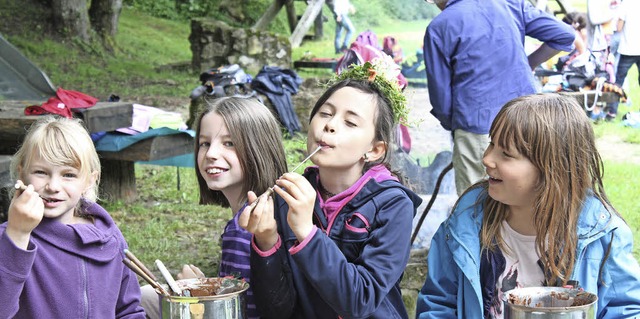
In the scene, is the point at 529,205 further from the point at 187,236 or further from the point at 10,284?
the point at 187,236

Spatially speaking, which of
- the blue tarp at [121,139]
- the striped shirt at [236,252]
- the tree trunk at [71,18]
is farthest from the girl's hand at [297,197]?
the tree trunk at [71,18]

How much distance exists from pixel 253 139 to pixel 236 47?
11200mm

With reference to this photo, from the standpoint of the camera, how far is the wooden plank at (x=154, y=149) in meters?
6.07

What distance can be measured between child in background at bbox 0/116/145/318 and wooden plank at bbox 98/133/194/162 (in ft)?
11.5

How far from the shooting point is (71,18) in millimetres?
14961

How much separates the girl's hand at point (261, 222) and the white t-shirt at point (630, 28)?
32.1 feet

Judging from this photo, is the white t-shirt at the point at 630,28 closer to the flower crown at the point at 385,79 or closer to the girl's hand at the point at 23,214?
the flower crown at the point at 385,79

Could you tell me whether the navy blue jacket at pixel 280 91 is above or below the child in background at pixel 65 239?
below

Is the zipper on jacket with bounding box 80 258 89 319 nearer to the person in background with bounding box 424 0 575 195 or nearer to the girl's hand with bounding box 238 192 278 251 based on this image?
the girl's hand with bounding box 238 192 278 251

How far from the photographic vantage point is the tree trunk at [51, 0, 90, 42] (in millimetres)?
14930

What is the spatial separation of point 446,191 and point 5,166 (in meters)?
3.26

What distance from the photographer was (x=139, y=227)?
6.17m

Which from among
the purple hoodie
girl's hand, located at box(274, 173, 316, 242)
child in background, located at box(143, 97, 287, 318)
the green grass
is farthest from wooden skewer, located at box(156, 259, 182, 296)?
the green grass

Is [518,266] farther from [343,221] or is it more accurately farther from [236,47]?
[236,47]
